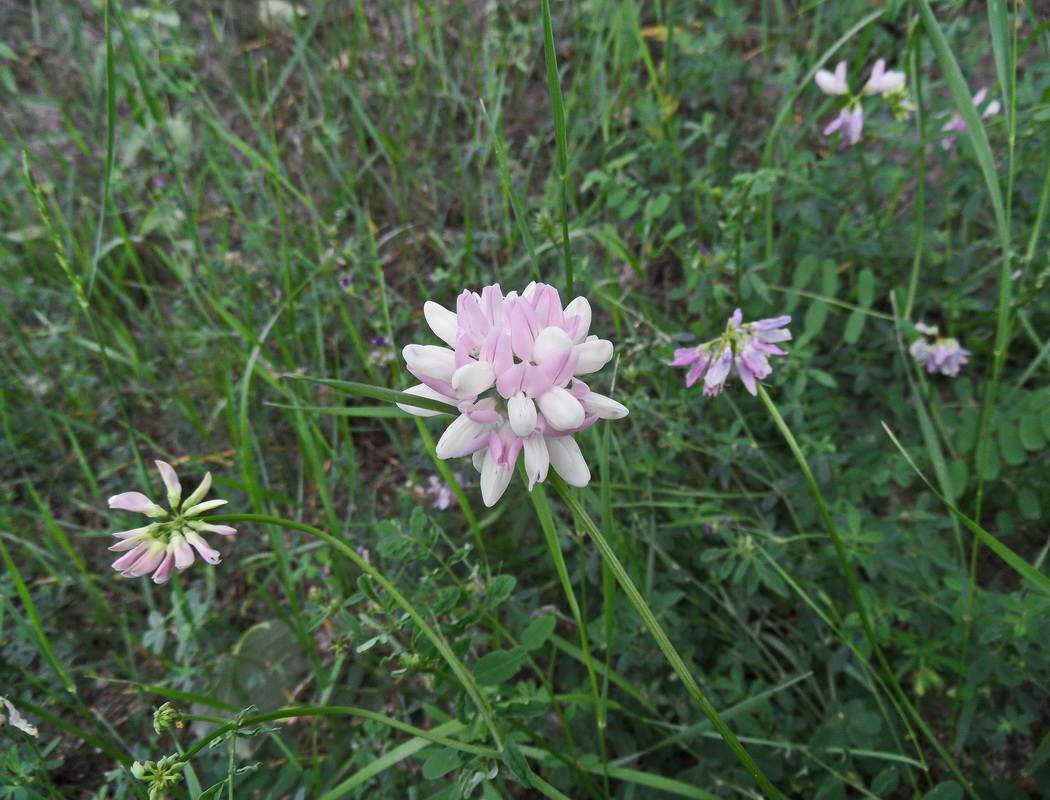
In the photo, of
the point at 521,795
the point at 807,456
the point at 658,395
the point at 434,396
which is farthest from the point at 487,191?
the point at 521,795

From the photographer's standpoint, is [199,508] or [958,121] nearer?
[199,508]

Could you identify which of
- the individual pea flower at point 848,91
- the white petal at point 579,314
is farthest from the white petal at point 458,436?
the individual pea flower at point 848,91

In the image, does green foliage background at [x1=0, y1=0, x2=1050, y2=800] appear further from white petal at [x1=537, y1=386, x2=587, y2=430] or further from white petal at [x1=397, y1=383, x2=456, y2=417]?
white petal at [x1=537, y1=386, x2=587, y2=430]

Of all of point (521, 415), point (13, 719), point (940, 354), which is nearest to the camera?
point (521, 415)

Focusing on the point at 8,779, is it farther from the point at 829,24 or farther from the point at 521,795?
the point at 829,24

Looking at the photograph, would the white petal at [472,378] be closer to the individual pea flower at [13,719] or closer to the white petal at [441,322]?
the white petal at [441,322]

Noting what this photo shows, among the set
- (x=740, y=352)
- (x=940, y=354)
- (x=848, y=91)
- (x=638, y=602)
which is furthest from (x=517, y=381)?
(x=848, y=91)

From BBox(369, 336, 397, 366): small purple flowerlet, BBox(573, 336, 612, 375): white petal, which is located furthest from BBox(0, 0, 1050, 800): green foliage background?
BBox(573, 336, 612, 375): white petal

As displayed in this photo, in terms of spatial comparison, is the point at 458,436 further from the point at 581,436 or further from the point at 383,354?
the point at 383,354
